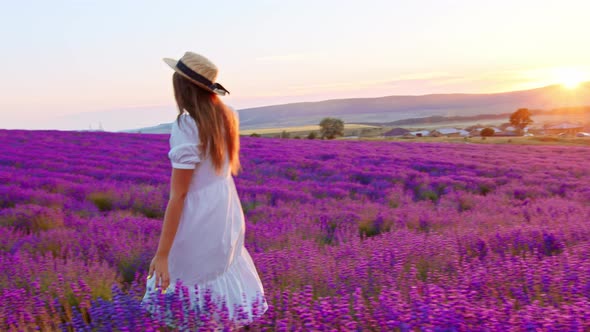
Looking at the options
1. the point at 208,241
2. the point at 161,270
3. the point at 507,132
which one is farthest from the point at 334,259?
the point at 507,132

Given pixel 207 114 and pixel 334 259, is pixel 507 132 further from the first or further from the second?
pixel 207 114

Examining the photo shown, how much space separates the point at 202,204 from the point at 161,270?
0.35 m

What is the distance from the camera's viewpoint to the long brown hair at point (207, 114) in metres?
2.08

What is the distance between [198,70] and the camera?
81.4 inches

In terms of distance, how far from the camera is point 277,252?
11.1 ft

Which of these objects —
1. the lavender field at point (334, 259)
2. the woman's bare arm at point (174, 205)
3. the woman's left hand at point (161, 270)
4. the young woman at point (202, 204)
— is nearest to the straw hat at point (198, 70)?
the young woman at point (202, 204)

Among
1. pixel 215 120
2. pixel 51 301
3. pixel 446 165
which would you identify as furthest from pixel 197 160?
pixel 446 165

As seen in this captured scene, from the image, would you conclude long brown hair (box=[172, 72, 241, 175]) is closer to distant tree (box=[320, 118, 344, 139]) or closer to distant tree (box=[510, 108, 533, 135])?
distant tree (box=[320, 118, 344, 139])

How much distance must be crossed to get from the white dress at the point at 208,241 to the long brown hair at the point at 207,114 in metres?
0.03

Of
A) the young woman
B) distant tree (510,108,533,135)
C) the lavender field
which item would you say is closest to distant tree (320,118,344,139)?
distant tree (510,108,533,135)

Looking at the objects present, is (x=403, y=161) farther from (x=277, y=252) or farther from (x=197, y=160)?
(x=197, y=160)

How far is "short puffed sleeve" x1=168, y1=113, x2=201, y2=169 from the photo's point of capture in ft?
6.60

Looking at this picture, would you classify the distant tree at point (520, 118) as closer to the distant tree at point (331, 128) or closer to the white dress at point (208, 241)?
the distant tree at point (331, 128)

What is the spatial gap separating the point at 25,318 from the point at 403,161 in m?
12.4
